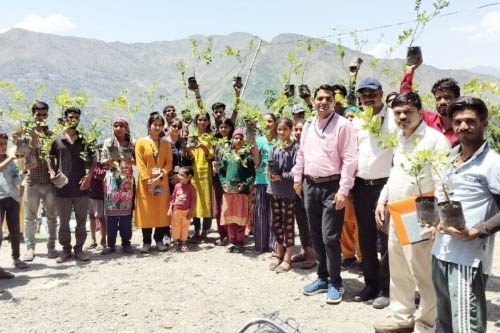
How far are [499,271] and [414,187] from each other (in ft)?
9.81

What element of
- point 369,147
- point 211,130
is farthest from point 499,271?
point 211,130

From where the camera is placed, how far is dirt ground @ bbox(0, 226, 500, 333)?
3.84 metres

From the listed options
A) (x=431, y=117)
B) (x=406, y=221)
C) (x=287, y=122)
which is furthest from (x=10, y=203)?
(x=431, y=117)

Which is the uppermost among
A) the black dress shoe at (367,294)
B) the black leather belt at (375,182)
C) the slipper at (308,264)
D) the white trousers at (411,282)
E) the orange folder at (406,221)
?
the black leather belt at (375,182)

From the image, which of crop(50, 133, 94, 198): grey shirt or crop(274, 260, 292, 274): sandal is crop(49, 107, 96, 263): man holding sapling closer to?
crop(50, 133, 94, 198): grey shirt

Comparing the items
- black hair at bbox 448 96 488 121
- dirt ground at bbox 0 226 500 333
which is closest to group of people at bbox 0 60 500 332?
black hair at bbox 448 96 488 121

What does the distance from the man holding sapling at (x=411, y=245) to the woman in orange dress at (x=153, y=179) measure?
363 centimetres

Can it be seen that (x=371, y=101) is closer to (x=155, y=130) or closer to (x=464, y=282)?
(x=464, y=282)

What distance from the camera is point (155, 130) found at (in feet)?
19.7

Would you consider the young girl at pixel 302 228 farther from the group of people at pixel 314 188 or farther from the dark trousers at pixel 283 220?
the dark trousers at pixel 283 220

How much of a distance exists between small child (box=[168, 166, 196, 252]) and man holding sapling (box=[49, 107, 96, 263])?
123 cm

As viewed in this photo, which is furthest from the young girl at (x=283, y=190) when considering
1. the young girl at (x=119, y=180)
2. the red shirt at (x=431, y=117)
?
the young girl at (x=119, y=180)

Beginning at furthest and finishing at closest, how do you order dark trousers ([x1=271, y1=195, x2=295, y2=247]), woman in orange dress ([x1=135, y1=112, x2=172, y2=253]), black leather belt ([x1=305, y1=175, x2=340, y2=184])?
woman in orange dress ([x1=135, y1=112, x2=172, y2=253]) → dark trousers ([x1=271, y1=195, x2=295, y2=247]) → black leather belt ([x1=305, y1=175, x2=340, y2=184])

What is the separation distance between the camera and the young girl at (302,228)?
5.35 meters
